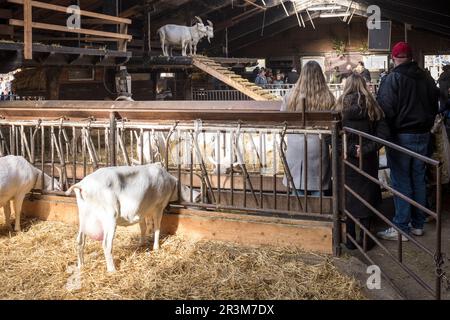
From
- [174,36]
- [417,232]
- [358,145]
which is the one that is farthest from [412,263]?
[174,36]

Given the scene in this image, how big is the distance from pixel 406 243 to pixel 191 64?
1244 cm

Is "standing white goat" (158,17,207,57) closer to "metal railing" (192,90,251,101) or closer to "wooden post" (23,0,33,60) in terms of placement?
"metal railing" (192,90,251,101)

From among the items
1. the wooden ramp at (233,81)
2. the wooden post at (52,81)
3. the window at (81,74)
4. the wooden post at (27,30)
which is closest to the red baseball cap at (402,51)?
the wooden post at (27,30)

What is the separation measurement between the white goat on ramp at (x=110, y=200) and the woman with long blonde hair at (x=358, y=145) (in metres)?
1.53

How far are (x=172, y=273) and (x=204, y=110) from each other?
162 cm

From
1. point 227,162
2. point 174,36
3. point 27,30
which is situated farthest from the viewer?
point 174,36

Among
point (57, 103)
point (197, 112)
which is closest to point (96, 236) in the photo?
point (197, 112)

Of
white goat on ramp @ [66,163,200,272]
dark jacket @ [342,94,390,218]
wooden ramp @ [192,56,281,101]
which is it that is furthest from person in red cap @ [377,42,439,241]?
A: wooden ramp @ [192,56,281,101]

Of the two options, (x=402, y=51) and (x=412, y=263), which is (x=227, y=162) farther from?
(x=412, y=263)

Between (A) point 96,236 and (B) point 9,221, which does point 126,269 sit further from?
(B) point 9,221

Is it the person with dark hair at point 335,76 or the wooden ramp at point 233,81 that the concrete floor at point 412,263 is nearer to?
the wooden ramp at point 233,81

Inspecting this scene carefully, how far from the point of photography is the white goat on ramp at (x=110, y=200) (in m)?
4.07

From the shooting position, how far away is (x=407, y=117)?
15.4 feet

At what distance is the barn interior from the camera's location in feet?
15.0
